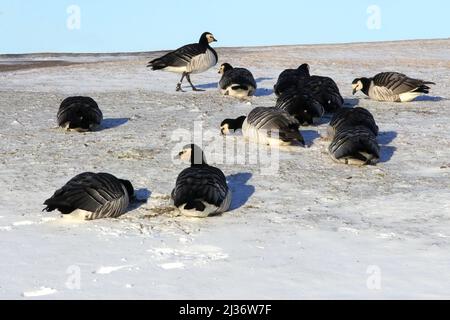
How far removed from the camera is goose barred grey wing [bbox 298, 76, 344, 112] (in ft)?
48.5

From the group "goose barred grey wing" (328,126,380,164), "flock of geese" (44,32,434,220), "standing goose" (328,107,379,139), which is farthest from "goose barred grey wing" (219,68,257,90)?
"goose barred grey wing" (328,126,380,164)

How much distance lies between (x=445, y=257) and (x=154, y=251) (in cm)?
283

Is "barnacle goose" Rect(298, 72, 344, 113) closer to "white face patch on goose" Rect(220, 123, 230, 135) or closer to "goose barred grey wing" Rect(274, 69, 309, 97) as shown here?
"goose barred grey wing" Rect(274, 69, 309, 97)

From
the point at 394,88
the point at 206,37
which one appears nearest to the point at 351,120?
the point at 394,88

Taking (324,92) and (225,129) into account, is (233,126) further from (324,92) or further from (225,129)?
(324,92)

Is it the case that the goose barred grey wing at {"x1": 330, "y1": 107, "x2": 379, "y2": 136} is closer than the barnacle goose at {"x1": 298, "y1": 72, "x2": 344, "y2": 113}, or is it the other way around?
the goose barred grey wing at {"x1": 330, "y1": 107, "x2": 379, "y2": 136}

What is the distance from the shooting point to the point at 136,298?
598 centimetres

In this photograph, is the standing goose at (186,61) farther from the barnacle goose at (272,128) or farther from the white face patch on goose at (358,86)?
the barnacle goose at (272,128)

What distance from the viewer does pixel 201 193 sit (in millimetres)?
8109

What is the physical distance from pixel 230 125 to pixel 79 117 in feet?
9.09

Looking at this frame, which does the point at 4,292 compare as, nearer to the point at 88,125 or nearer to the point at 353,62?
the point at 88,125

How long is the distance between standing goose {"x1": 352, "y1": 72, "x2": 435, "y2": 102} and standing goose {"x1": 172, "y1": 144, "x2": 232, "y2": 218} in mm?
8602

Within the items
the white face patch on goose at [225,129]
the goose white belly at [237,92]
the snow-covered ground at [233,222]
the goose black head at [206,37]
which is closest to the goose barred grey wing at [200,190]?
the snow-covered ground at [233,222]
